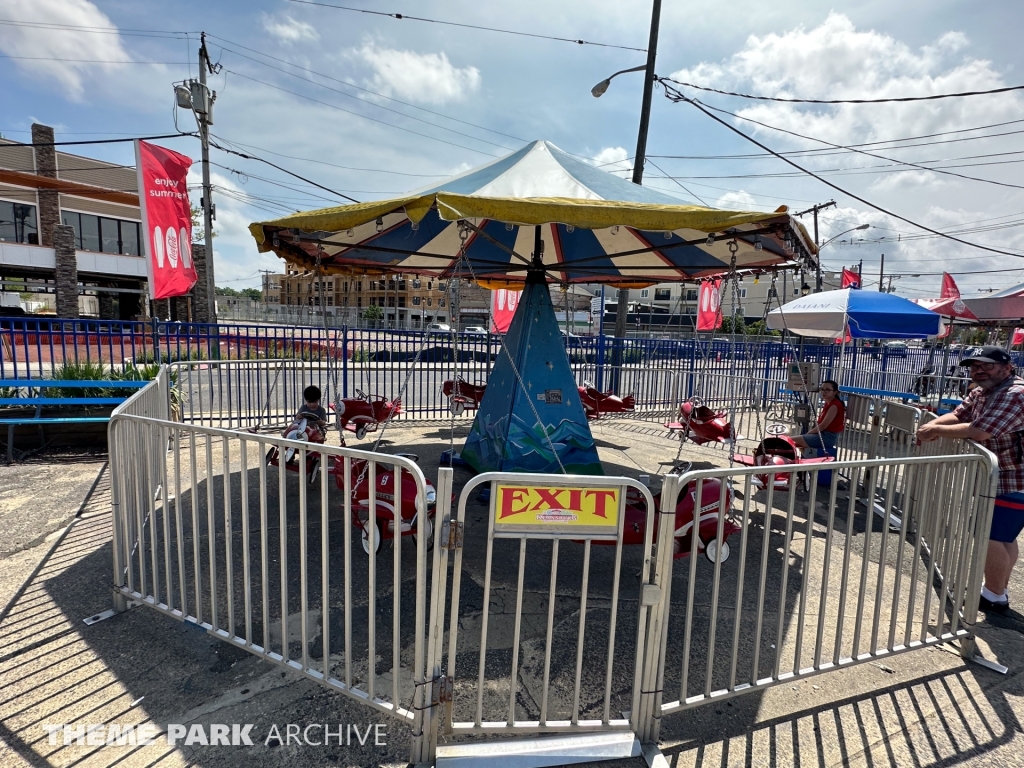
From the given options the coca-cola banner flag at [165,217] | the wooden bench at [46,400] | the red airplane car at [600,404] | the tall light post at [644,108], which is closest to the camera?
the wooden bench at [46,400]

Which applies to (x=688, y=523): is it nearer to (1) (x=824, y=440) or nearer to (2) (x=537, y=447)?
(2) (x=537, y=447)

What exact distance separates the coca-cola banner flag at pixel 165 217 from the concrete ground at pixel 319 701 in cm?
638

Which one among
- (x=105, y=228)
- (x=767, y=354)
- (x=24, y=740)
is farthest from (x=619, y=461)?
(x=105, y=228)

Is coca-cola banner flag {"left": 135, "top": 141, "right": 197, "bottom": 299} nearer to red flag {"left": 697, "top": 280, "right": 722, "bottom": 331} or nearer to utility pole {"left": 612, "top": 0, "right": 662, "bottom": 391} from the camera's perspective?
utility pole {"left": 612, "top": 0, "right": 662, "bottom": 391}

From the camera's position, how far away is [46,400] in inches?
267

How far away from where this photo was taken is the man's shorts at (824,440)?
256 inches

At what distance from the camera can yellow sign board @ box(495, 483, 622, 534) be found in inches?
89.4

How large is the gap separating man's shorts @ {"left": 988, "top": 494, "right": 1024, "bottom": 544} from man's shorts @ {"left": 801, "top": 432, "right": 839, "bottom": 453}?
2.71 m

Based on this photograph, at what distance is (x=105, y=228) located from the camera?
32844 millimetres

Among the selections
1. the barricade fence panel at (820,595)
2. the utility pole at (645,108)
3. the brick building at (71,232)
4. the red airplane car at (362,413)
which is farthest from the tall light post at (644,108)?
the brick building at (71,232)

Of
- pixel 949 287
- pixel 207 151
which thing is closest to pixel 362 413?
pixel 207 151

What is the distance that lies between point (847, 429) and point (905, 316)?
2792 millimetres

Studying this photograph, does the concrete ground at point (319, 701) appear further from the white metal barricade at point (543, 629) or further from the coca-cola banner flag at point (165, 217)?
the coca-cola banner flag at point (165, 217)

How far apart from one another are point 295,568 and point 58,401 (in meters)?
5.32
